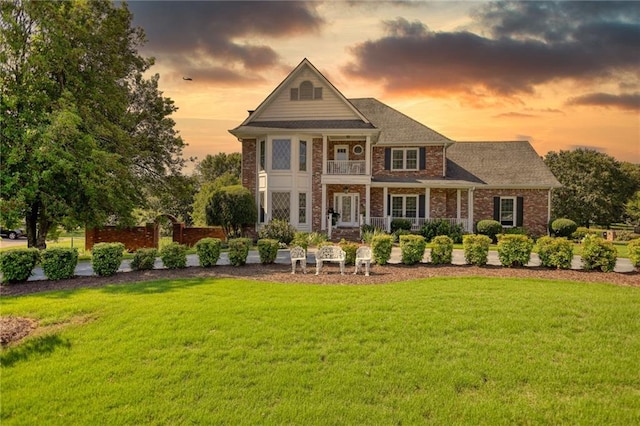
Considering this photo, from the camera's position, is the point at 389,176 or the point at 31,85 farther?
the point at 389,176

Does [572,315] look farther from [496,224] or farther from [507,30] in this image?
[496,224]

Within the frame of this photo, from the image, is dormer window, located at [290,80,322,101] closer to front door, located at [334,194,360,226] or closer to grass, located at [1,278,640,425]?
front door, located at [334,194,360,226]

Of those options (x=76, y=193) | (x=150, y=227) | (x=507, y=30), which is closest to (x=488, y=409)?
(x=507, y=30)

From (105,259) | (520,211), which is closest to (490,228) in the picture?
(520,211)

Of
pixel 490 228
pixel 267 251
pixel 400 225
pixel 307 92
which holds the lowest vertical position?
pixel 267 251

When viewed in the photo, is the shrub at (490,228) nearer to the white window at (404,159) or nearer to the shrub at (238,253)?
the white window at (404,159)

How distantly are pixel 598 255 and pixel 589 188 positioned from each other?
3628cm

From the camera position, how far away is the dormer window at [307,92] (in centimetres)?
2375

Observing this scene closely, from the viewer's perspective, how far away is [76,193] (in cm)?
1387

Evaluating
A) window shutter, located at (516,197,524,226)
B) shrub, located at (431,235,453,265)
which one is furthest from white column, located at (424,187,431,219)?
shrub, located at (431,235,453,265)

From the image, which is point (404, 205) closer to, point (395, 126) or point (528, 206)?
point (395, 126)

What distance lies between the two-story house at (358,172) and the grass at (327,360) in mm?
14822

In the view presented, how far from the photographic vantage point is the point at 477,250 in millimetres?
12344

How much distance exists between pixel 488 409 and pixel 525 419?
39 centimetres
